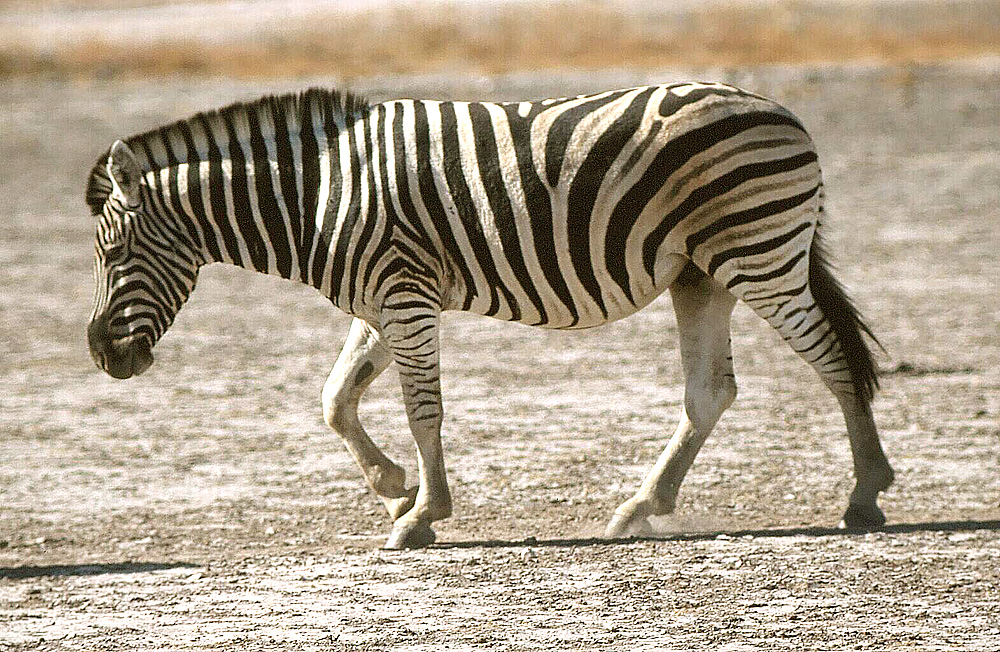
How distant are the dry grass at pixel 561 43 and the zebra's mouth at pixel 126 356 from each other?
68.7ft

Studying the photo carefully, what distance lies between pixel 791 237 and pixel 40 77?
2906 centimetres

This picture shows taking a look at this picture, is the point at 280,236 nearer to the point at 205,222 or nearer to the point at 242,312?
the point at 205,222

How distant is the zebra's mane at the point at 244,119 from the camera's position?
622 centimetres

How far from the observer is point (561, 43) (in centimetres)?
3312

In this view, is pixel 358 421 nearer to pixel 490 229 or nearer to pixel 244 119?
pixel 490 229

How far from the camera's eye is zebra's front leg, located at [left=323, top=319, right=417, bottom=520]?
6336 mm

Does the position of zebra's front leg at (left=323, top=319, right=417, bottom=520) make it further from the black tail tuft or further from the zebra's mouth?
the black tail tuft

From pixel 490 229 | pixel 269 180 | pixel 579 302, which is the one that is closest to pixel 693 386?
pixel 579 302

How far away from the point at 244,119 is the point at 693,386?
2107 mm

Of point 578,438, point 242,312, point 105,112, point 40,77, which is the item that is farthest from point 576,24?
point 578,438

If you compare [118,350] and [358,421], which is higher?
[118,350]

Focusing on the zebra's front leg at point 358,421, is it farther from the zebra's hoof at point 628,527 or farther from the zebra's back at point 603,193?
the zebra's hoof at point 628,527

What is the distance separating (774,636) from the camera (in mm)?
4969

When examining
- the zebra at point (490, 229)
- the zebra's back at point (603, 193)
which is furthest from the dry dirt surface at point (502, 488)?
the zebra's back at point (603, 193)
